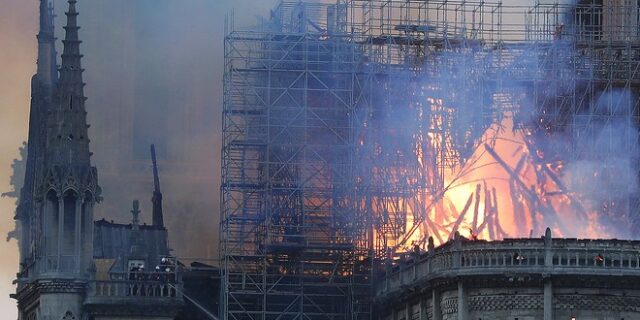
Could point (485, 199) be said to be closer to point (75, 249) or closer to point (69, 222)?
point (75, 249)

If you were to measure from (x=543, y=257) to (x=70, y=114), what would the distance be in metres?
32.7

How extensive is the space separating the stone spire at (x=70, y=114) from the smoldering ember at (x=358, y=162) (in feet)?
0.35

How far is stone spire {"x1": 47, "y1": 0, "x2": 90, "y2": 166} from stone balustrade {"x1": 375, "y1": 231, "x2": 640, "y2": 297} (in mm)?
26456

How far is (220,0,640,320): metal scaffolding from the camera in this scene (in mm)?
137125

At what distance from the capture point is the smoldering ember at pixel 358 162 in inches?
5399

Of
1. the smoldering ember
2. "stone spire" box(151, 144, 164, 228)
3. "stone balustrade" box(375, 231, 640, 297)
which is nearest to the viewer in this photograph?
"stone balustrade" box(375, 231, 640, 297)

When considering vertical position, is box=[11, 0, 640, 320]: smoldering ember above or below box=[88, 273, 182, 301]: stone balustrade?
above

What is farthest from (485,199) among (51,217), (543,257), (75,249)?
(51,217)

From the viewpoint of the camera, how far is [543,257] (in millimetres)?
120312

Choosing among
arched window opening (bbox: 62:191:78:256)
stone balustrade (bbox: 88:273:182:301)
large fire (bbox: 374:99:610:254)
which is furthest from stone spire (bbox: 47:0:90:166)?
large fire (bbox: 374:99:610:254)

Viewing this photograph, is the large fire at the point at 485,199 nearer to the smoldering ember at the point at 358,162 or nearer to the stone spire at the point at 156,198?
Answer: the smoldering ember at the point at 358,162

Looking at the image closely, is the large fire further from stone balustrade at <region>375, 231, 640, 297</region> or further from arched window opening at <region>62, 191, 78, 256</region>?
arched window opening at <region>62, 191, 78, 256</region>

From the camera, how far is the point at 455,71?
458 feet

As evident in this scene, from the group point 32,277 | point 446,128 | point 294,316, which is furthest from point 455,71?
point 32,277
